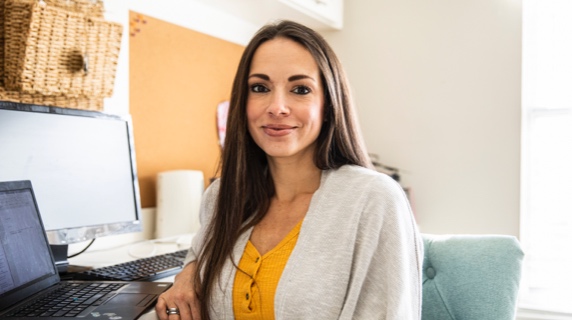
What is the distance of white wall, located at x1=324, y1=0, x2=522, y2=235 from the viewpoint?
270 cm

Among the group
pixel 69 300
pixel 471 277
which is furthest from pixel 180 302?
pixel 471 277

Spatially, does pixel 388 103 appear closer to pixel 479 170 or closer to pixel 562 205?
pixel 479 170

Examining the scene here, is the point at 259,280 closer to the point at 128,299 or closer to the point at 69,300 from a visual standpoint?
the point at 128,299

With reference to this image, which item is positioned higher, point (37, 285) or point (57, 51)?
point (57, 51)

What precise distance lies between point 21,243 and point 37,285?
0.10 m

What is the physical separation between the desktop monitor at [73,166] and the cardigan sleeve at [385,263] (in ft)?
2.55

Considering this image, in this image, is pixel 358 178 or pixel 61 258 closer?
pixel 358 178

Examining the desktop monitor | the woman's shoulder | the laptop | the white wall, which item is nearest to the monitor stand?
the desktop monitor

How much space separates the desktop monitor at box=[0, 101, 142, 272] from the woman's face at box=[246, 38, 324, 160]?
53cm

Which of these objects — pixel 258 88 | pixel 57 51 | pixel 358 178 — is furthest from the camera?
pixel 57 51

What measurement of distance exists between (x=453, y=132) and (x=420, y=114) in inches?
7.8

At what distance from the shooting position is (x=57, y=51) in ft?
5.57

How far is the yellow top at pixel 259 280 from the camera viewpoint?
1.17 m

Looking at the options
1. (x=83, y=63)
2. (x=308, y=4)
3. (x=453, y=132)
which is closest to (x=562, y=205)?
(x=453, y=132)
